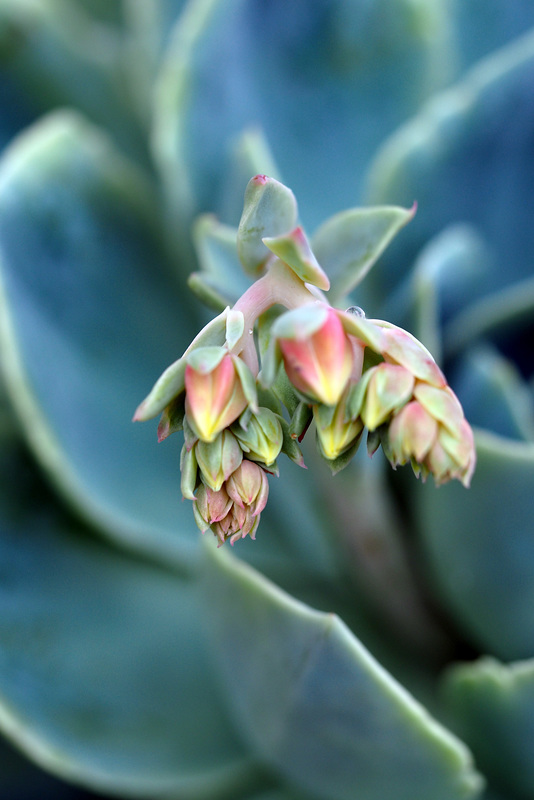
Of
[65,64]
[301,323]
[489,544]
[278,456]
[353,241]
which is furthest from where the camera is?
[65,64]

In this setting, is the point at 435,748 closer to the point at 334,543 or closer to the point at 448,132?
the point at 334,543

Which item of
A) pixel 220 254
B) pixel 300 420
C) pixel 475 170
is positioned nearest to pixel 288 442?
pixel 300 420

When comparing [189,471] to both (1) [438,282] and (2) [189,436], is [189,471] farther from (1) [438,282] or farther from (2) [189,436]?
(1) [438,282]

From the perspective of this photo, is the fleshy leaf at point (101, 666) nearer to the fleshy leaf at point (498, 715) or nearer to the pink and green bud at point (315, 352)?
the fleshy leaf at point (498, 715)

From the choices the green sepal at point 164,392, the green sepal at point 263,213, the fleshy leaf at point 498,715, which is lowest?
the fleshy leaf at point 498,715

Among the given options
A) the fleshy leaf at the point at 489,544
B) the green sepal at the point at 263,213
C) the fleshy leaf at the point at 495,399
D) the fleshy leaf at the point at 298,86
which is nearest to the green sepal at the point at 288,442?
the green sepal at the point at 263,213

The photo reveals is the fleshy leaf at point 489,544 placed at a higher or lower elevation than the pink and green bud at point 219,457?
lower

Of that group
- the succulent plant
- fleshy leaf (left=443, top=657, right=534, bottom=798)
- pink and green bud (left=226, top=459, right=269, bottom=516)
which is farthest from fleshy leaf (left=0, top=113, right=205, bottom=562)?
pink and green bud (left=226, top=459, right=269, bottom=516)
